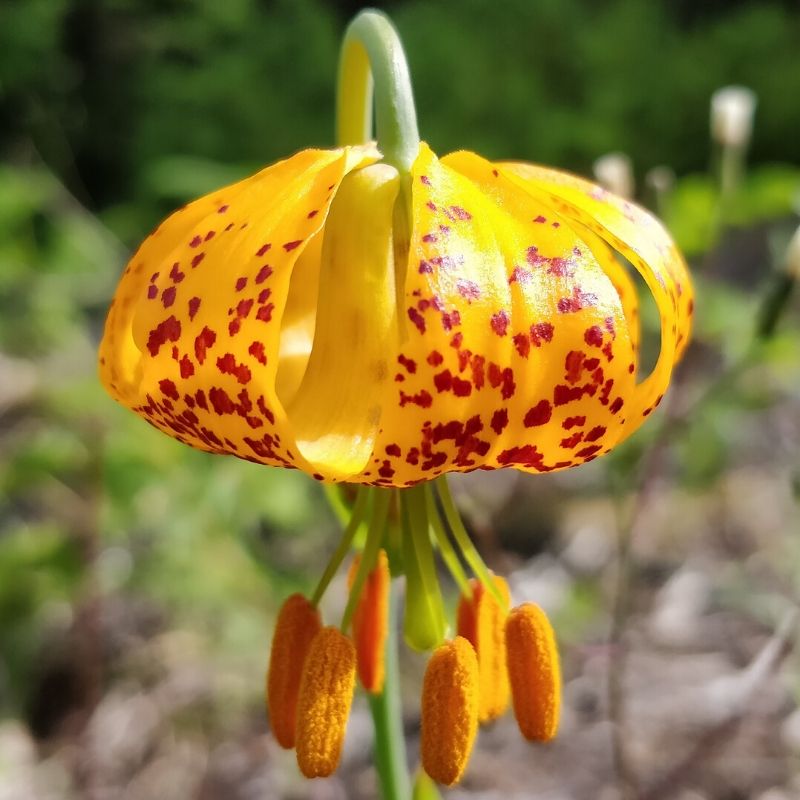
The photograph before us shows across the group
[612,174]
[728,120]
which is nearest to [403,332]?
[612,174]

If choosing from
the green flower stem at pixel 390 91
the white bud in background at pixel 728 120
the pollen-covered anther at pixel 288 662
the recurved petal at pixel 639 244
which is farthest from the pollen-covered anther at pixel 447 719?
the white bud in background at pixel 728 120

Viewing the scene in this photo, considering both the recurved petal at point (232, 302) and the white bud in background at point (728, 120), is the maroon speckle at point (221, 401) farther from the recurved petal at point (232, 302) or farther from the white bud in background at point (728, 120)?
the white bud in background at point (728, 120)

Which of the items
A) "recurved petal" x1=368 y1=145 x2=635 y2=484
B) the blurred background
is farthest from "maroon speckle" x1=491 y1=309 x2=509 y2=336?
the blurred background

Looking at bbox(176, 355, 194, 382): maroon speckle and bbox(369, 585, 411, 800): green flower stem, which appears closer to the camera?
bbox(176, 355, 194, 382): maroon speckle

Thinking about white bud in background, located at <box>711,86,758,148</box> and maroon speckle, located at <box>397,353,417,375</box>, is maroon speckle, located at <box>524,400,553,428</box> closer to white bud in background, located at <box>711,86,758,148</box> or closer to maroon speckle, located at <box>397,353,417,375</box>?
maroon speckle, located at <box>397,353,417,375</box>

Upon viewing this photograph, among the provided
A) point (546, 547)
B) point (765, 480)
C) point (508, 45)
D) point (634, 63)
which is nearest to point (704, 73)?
point (634, 63)

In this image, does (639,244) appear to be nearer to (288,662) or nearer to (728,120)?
(288,662)
